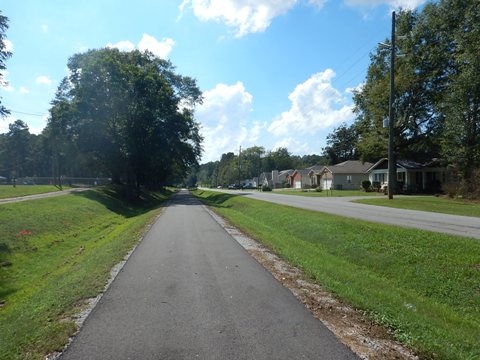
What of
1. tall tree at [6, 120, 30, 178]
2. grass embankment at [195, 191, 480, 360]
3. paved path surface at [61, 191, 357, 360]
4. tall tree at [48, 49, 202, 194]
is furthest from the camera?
tall tree at [6, 120, 30, 178]

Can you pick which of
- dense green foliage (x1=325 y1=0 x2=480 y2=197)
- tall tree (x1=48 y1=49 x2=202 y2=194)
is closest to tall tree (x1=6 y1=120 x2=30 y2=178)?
tall tree (x1=48 y1=49 x2=202 y2=194)

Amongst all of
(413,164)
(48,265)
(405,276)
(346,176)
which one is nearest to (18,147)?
(346,176)

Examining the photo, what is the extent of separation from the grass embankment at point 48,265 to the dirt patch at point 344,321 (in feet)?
11.8

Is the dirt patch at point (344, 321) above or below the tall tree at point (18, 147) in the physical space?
below

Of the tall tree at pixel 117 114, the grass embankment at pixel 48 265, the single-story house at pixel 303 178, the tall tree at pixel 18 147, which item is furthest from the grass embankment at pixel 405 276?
the tall tree at pixel 18 147

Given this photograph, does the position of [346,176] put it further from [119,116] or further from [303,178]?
[119,116]

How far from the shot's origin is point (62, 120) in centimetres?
4106

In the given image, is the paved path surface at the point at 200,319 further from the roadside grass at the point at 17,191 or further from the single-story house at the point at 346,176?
the single-story house at the point at 346,176

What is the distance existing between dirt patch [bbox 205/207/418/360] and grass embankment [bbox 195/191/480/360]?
0.65ft

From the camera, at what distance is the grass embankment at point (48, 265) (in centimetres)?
545

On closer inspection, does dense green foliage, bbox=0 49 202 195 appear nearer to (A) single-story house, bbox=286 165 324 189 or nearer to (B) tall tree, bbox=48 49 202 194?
(B) tall tree, bbox=48 49 202 194

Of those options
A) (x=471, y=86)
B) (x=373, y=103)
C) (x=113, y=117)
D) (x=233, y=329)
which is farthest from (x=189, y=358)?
(x=373, y=103)

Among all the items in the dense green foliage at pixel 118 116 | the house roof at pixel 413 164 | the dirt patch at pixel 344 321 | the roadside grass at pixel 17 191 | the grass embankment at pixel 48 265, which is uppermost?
the dense green foliage at pixel 118 116

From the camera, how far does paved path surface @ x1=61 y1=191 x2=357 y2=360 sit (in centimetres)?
465
